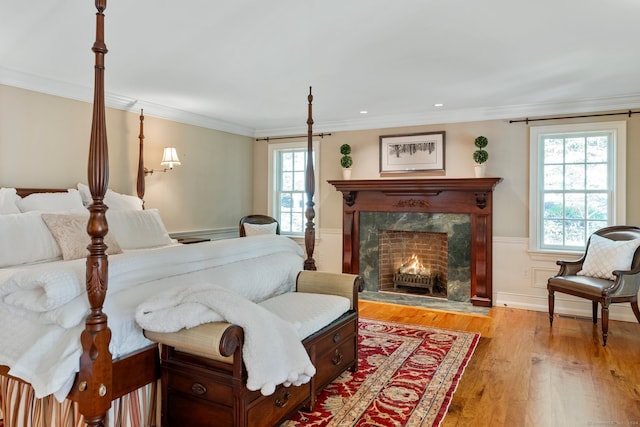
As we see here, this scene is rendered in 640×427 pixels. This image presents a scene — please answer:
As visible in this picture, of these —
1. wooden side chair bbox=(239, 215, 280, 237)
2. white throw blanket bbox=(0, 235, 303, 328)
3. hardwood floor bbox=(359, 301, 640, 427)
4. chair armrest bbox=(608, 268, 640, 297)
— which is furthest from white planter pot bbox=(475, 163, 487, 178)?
white throw blanket bbox=(0, 235, 303, 328)

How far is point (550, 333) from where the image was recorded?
3.90 metres

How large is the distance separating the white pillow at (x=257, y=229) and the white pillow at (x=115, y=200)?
1678mm

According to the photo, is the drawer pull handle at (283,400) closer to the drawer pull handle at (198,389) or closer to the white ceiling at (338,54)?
the drawer pull handle at (198,389)

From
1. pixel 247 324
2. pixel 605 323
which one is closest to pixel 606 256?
pixel 605 323

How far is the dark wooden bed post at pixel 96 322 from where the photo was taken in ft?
5.69

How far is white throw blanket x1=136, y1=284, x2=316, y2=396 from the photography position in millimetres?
1826

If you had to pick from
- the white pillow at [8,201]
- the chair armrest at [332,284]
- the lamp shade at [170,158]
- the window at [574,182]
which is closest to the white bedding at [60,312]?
the chair armrest at [332,284]

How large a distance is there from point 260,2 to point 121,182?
3003 millimetres

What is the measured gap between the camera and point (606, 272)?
3898mm

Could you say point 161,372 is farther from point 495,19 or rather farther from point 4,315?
point 495,19

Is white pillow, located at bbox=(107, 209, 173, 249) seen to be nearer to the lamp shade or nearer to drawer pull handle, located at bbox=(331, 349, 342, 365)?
the lamp shade

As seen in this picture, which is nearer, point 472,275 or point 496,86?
point 496,86

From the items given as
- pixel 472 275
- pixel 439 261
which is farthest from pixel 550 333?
pixel 439 261

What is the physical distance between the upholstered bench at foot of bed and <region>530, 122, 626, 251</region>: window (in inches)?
132
